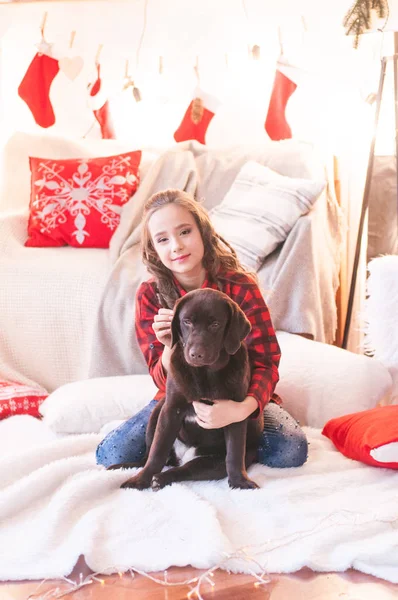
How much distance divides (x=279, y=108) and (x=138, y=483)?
2.25m

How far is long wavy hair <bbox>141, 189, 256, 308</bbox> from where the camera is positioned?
185 cm

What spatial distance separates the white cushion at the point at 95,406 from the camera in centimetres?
219

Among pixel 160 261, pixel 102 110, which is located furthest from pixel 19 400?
pixel 102 110

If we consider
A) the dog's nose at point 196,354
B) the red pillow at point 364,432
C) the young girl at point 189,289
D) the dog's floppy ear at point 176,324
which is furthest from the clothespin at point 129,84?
the dog's nose at point 196,354

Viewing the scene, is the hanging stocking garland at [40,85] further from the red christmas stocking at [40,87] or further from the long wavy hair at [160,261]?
the long wavy hair at [160,261]

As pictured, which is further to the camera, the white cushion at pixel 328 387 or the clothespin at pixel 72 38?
the clothespin at pixel 72 38

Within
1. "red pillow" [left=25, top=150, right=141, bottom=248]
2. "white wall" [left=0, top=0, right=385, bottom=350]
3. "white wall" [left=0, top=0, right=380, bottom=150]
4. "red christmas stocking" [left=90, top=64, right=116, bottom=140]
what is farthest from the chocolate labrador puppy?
"red christmas stocking" [left=90, top=64, right=116, bottom=140]

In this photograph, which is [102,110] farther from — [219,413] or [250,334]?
[219,413]

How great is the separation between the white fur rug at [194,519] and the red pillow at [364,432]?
3 cm

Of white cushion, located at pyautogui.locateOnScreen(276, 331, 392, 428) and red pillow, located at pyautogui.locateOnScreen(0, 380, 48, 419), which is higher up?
white cushion, located at pyautogui.locateOnScreen(276, 331, 392, 428)

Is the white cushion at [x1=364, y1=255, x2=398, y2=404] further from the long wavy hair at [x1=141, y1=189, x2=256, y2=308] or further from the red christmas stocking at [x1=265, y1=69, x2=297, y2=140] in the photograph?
the red christmas stocking at [x1=265, y1=69, x2=297, y2=140]

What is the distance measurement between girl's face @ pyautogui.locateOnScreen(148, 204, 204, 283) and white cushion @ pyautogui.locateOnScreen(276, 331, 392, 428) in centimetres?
53

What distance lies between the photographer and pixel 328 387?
2.17 m

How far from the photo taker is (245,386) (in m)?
1.70
